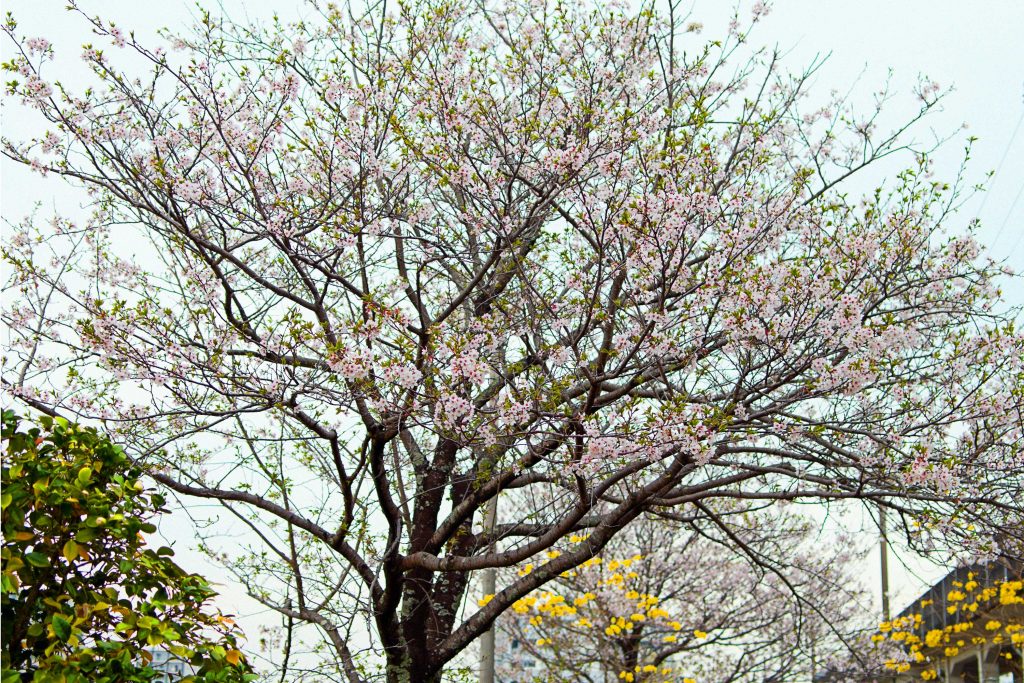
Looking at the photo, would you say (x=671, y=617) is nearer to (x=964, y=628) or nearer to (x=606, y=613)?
(x=606, y=613)

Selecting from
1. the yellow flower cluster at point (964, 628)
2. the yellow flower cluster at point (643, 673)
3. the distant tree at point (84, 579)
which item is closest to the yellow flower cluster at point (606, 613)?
the yellow flower cluster at point (643, 673)

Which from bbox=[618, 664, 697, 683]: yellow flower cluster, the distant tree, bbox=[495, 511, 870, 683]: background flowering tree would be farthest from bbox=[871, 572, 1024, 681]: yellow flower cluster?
the distant tree

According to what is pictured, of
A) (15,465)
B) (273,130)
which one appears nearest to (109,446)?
(15,465)

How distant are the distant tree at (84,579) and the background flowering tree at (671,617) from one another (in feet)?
20.3

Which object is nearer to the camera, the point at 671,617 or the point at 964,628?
the point at 671,617

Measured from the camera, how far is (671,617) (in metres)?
9.97

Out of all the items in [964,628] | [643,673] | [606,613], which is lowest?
[643,673]

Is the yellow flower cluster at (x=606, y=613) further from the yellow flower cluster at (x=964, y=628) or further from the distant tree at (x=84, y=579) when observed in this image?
the distant tree at (x=84, y=579)

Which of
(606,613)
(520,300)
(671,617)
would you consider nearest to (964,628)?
(671,617)

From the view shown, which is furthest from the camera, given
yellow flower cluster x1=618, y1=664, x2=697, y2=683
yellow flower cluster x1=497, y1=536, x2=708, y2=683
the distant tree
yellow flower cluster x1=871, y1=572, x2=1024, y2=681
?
yellow flower cluster x1=871, y1=572, x2=1024, y2=681

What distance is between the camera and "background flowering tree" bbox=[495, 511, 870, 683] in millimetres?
9445

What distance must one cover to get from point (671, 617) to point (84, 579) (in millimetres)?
7862

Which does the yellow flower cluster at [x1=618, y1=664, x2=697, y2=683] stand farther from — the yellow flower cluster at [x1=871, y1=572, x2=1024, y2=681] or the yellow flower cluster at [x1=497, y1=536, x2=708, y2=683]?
the yellow flower cluster at [x1=871, y1=572, x2=1024, y2=681]

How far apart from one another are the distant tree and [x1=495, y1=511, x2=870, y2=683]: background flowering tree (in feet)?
20.3
